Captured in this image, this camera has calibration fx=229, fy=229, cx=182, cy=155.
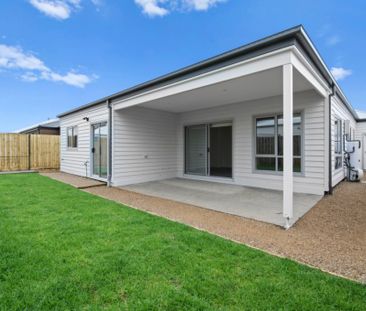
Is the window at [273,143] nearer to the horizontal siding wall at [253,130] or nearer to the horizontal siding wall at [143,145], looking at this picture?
the horizontal siding wall at [253,130]

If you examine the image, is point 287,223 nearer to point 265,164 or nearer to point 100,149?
point 265,164

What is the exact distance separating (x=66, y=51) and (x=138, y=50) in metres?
3.90

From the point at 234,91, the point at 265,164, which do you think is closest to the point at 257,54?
the point at 234,91

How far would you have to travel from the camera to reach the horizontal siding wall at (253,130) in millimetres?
6383

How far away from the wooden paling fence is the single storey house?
2380 millimetres

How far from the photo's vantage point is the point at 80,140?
399 inches

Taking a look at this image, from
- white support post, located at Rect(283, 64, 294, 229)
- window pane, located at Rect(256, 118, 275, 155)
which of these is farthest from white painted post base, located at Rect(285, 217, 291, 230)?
window pane, located at Rect(256, 118, 275, 155)

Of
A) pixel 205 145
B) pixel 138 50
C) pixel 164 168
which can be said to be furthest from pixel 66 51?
pixel 205 145

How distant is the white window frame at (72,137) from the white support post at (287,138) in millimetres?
9283

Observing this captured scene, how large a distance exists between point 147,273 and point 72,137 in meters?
10.1

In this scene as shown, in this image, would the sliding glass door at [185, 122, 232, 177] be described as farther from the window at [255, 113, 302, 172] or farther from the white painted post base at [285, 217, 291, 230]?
the white painted post base at [285, 217, 291, 230]

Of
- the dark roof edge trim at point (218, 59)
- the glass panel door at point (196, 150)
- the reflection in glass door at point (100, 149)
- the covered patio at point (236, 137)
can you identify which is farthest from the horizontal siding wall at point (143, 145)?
the dark roof edge trim at point (218, 59)

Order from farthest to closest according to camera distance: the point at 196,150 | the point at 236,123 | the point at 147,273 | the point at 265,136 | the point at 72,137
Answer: the point at 72,137
the point at 196,150
the point at 236,123
the point at 265,136
the point at 147,273

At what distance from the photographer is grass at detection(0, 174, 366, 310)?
193 cm
